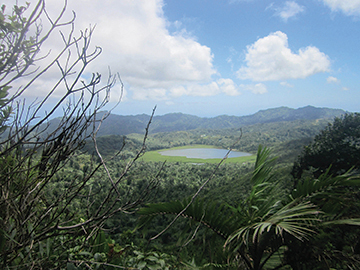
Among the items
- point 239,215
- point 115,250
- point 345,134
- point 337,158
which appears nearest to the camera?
point 115,250

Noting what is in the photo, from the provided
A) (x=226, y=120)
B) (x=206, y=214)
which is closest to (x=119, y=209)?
(x=206, y=214)

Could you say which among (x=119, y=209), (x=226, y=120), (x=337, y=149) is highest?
(x=226, y=120)

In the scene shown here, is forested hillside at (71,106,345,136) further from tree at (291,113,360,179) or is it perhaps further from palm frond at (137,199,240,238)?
palm frond at (137,199,240,238)

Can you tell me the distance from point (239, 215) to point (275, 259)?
0.76m

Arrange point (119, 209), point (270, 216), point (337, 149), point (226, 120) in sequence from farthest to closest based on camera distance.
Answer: point (226, 120) < point (337, 149) < point (270, 216) < point (119, 209)

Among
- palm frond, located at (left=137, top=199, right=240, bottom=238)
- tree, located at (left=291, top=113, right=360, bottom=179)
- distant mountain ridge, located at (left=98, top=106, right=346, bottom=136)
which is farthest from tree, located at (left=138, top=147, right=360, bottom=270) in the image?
distant mountain ridge, located at (left=98, top=106, right=346, bottom=136)

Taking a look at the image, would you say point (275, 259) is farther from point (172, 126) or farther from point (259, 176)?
point (172, 126)

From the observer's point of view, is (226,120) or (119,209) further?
(226,120)

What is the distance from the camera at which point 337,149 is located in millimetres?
4895

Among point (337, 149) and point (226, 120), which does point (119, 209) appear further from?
point (226, 120)

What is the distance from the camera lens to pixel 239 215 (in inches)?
62.1

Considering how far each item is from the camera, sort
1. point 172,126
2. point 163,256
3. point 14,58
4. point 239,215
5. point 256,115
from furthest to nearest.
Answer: point 256,115 < point 172,126 < point 239,215 < point 163,256 < point 14,58

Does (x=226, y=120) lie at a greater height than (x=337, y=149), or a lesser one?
greater

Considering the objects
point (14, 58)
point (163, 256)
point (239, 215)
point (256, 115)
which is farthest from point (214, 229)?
point (256, 115)
